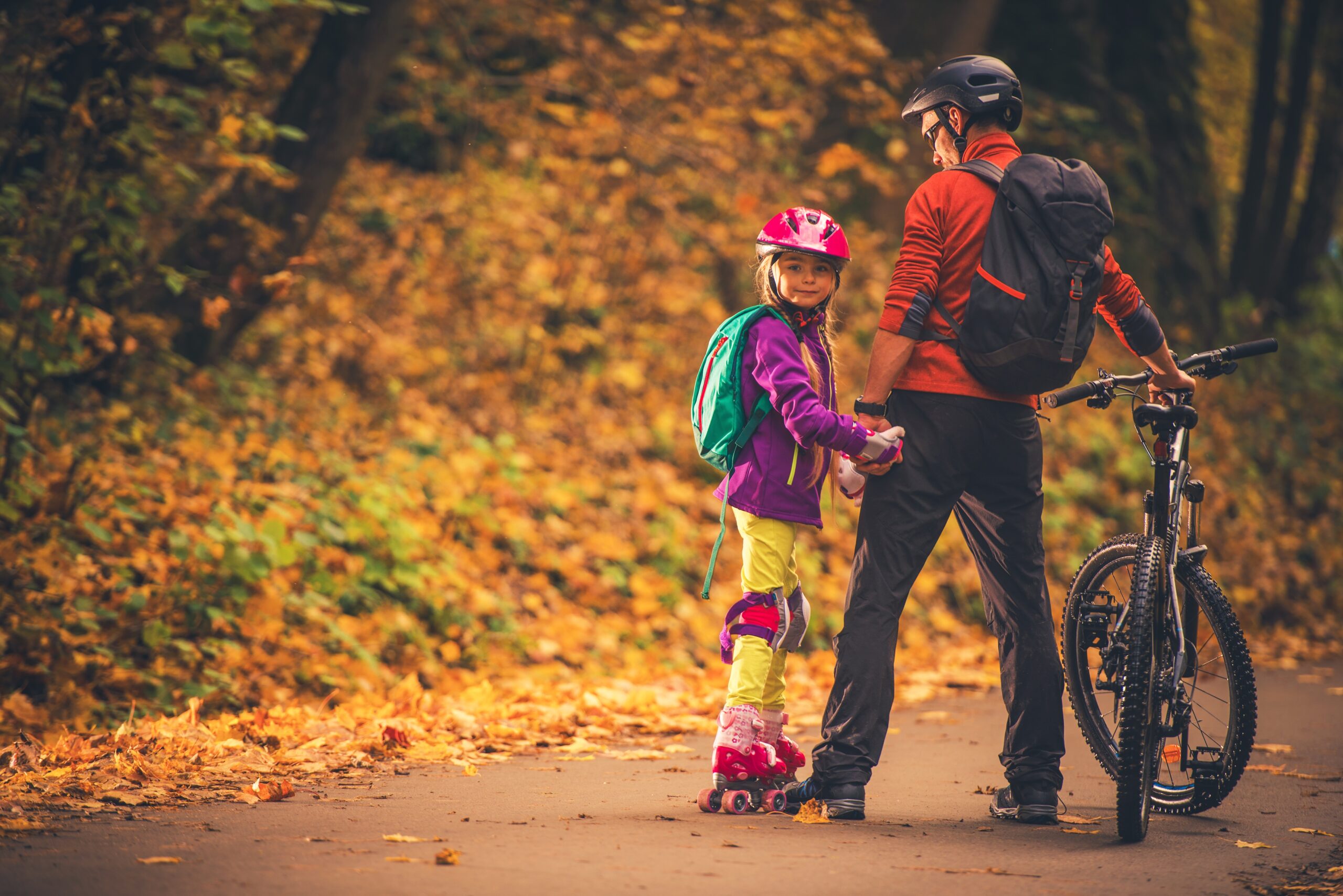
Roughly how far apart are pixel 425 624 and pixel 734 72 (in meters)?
6.08

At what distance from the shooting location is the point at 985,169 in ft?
14.0

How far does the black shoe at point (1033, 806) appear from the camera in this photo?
442 cm

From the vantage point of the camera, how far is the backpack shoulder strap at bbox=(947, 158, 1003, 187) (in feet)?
14.0

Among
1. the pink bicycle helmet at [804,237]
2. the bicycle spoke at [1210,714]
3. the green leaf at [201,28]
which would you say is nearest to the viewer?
the pink bicycle helmet at [804,237]

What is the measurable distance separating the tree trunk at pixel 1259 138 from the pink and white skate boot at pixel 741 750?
15283 millimetres

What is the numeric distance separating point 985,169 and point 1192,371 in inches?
46.7

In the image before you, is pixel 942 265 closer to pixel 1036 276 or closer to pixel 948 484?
pixel 1036 276

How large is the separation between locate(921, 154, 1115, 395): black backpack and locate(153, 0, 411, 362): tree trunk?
19.0ft

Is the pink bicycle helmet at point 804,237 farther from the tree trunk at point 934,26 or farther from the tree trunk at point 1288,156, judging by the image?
the tree trunk at point 1288,156

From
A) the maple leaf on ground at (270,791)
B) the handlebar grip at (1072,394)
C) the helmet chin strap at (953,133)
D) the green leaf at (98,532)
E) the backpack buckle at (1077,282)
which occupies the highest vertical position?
the helmet chin strap at (953,133)

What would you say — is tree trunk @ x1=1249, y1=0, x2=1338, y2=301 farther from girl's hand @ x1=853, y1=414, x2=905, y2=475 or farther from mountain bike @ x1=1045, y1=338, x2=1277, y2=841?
girl's hand @ x1=853, y1=414, x2=905, y2=475

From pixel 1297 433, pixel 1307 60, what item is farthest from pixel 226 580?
pixel 1307 60

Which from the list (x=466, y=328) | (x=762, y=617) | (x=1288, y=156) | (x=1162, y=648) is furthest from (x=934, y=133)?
(x=1288, y=156)

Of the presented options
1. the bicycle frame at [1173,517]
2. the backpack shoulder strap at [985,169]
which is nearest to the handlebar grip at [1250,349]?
the bicycle frame at [1173,517]
